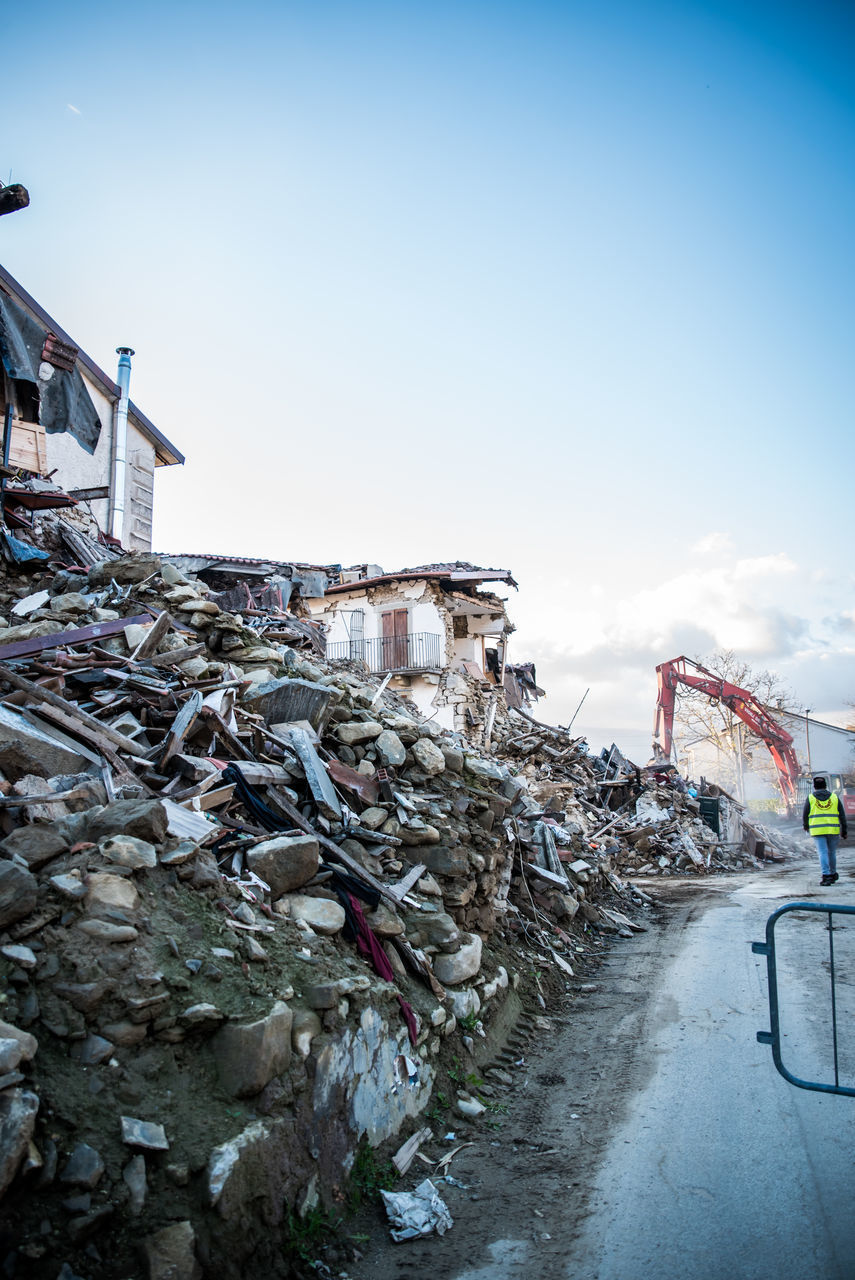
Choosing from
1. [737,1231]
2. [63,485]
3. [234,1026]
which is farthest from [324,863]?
[63,485]

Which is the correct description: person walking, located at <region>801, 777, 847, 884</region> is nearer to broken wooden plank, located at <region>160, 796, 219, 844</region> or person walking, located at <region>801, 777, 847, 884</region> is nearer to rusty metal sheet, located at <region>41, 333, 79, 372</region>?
broken wooden plank, located at <region>160, 796, 219, 844</region>

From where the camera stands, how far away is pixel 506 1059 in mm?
5824

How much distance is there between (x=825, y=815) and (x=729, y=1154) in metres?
8.35

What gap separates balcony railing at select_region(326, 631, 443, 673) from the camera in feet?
82.0

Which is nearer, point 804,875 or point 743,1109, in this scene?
point 743,1109

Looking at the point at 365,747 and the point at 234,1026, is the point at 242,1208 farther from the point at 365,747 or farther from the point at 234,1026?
the point at 365,747

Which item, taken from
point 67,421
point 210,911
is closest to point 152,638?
point 210,911

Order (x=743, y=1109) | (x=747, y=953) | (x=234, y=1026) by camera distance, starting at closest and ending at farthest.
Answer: (x=234, y=1026)
(x=743, y=1109)
(x=747, y=953)

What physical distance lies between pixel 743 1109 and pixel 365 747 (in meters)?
4.36

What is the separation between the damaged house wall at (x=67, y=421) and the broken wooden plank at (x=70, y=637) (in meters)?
4.75

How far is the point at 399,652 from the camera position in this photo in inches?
1004

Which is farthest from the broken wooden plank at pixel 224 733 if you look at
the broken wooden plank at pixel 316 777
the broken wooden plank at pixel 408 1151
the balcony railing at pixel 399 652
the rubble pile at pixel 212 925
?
the balcony railing at pixel 399 652

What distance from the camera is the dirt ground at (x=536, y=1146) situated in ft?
11.7

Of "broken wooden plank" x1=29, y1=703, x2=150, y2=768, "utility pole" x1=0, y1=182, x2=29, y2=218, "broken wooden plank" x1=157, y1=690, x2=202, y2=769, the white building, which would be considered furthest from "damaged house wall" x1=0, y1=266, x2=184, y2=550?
the white building
